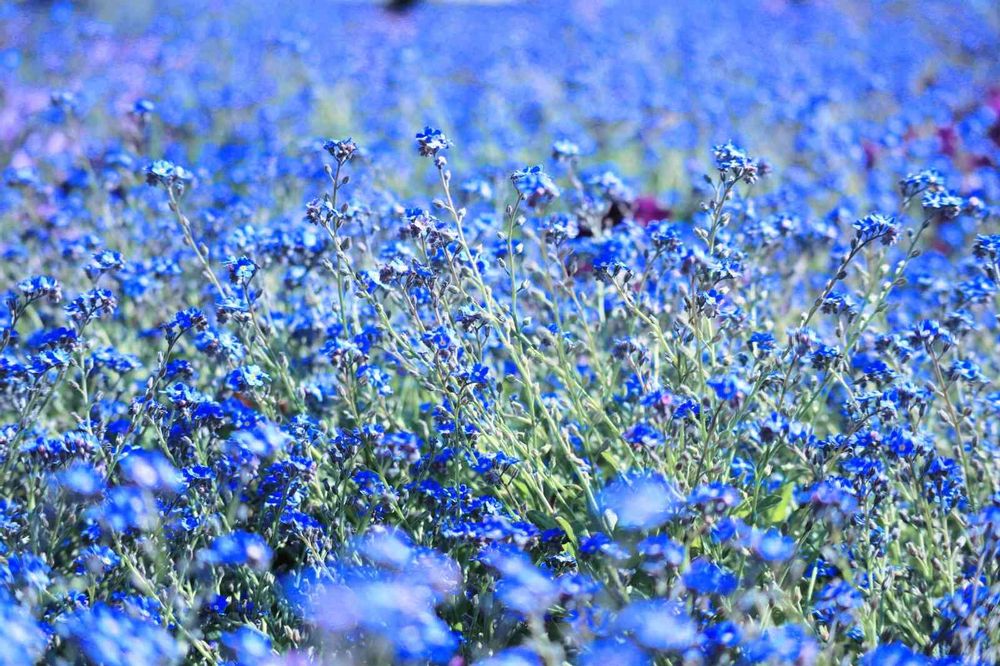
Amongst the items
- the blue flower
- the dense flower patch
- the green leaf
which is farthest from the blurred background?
the blue flower

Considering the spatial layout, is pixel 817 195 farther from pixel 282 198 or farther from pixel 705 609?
pixel 705 609

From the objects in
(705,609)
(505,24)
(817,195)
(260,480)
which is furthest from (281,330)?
(505,24)

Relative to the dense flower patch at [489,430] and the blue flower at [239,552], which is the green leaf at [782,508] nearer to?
the dense flower patch at [489,430]

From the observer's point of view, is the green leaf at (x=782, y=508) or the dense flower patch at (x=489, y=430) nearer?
the dense flower patch at (x=489, y=430)

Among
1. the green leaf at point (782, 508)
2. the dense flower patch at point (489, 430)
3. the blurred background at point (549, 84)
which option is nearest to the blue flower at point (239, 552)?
the dense flower patch at point (489, 430)

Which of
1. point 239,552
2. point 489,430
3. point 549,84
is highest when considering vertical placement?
point 549,84

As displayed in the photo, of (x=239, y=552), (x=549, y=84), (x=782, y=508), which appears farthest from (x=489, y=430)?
(x=549, y=84)

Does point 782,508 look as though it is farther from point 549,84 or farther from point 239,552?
point 549,84

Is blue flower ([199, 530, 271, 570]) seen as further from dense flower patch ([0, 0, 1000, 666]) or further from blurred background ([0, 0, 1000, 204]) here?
blurred background ([0, 0, 1000, 204])
